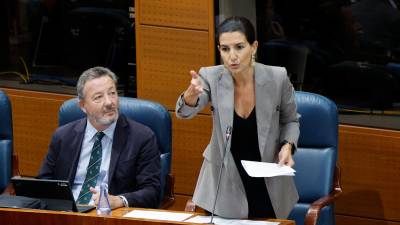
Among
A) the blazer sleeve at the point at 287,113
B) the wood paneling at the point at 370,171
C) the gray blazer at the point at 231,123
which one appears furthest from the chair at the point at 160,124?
the wood paneling at the point at 370,171

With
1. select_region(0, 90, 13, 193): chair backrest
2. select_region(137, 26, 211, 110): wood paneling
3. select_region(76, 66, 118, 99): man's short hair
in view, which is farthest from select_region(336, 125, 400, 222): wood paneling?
select_region(0, 90, 13, 193): chair backrest

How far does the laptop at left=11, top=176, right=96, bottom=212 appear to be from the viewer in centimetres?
390

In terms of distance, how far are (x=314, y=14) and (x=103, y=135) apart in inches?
63.3

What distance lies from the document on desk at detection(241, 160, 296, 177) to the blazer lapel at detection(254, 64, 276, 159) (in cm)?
16

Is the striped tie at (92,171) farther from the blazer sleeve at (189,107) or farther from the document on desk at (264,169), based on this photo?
the document on desk at (264,169)

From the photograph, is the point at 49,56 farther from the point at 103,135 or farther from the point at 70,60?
the point at 103,135

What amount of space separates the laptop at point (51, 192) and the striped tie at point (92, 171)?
1.62 feet

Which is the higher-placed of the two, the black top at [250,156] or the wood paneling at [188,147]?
the black top at [250,156]

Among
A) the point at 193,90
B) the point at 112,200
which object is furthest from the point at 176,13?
the point at 193,90

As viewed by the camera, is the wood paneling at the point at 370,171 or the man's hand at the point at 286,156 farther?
the wood paneling at the point at 370,171

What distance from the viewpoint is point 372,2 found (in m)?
5.30

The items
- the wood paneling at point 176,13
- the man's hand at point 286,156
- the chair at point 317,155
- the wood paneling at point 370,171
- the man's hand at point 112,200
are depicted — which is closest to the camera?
the man's hand at point 286,156

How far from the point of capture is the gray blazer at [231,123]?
152 inches

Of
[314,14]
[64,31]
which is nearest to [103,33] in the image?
[64,31]
